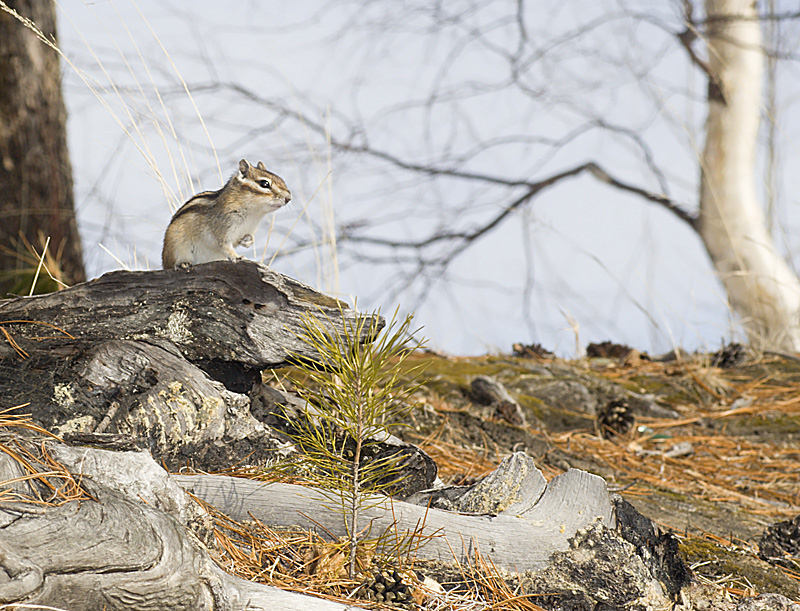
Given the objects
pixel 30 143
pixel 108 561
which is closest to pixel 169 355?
pixel 108 561

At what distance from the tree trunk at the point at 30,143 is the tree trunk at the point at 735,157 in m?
7.48

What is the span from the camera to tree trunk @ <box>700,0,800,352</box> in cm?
929

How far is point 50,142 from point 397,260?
4187 millimetres

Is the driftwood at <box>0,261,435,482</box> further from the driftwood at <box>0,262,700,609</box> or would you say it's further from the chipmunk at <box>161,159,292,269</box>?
the chipmunk at <box>161,159,292,269</box>

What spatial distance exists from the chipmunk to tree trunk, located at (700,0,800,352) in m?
7.42

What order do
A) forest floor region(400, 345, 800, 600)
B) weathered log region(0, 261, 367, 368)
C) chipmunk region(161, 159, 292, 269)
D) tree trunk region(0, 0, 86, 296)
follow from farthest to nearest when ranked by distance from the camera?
tree trunk region(0, 0, 86, 296)
forest floor region(400, 345, 800, 600)
chipmunk region(161, 159, 292, 269)
weathered log region(0, 261, 367, 368)

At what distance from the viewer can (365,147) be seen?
9.44 meters

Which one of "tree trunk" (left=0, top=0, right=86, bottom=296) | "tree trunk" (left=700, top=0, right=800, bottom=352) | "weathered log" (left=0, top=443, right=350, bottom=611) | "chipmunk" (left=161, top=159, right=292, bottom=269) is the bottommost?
"weathered log" (left=0, top=443, right=350, bottom=611)

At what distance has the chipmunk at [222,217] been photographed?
10.9 ft

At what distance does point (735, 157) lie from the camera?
9.53 metres

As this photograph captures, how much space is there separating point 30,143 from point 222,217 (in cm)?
464

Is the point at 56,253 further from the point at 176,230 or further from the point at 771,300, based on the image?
the point at 771,300

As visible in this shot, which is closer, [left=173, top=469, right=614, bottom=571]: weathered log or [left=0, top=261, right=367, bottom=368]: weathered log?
[left=173, top=469, right=614, bottom=571]: weathered log

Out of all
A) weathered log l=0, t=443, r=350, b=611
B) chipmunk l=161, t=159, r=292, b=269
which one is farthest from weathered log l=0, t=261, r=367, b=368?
weathered log l=0, t=443, r=350, b=611
